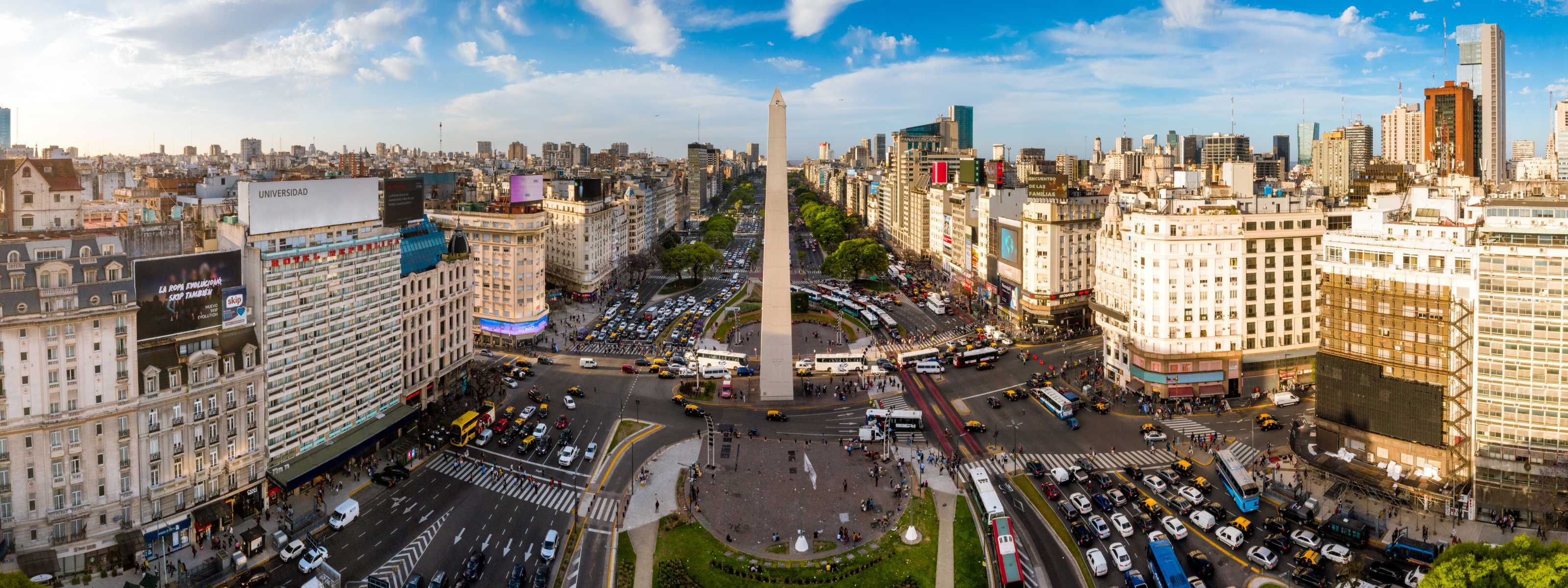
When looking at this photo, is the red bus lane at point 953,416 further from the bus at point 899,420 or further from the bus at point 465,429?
the bus at point 465,429

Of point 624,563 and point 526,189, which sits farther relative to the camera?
point 526,189

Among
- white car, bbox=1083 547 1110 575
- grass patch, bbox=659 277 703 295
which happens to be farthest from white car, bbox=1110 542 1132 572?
grass patch, bbox=659 277 703 295

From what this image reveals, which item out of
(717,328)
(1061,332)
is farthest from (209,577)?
(1061,332)

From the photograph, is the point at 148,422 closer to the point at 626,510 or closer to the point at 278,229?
the point at 278,229

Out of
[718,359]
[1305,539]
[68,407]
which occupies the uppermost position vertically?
[68,407]

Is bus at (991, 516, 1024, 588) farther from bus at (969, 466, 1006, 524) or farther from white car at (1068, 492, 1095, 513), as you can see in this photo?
white car at (1068, 492, 1095, 513)

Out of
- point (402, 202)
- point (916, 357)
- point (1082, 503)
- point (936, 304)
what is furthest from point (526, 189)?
point (1082, 503)

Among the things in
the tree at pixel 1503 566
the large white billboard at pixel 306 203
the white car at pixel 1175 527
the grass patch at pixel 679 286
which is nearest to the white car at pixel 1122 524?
the white car at pixel 1175 527

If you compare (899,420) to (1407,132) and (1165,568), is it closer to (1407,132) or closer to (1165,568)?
(1165,568)
